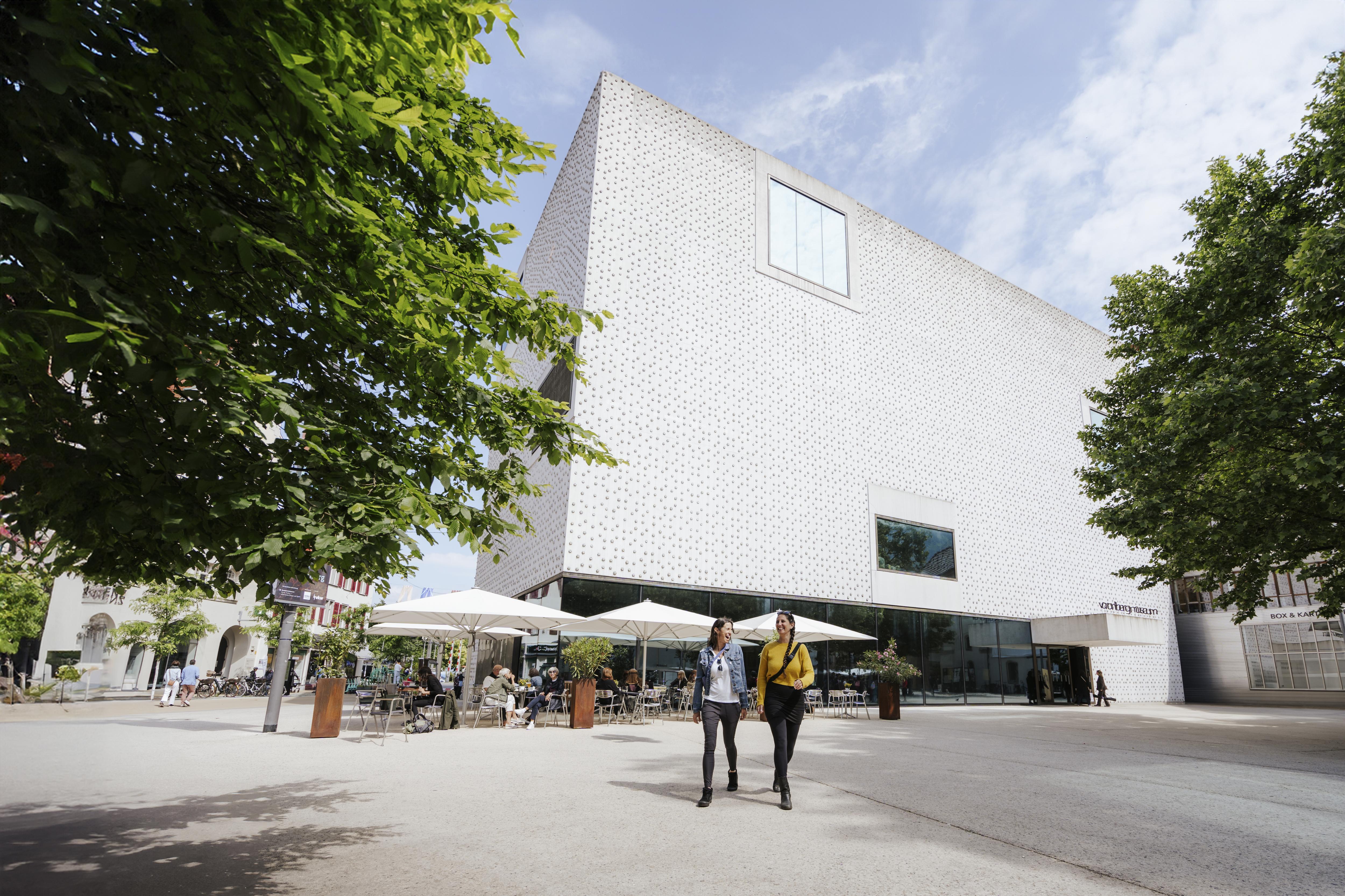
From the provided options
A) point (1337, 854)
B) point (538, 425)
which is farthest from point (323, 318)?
point (1337, 854)

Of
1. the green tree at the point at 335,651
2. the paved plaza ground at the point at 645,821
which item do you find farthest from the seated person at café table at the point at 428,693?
the paved plaza ground at the point at 645,821

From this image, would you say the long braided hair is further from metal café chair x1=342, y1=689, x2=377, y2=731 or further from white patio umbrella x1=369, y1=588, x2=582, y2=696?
white patio umbrella x1=369, y1=588, x2=582, y2=696

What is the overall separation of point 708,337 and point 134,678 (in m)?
35.2

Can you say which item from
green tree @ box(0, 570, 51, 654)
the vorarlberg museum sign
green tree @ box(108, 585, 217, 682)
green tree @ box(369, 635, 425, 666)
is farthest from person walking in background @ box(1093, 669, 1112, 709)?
green tree @ box(369, 635, 425, 666)

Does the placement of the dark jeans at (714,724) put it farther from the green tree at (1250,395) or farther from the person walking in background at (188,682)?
the person walking in background at (188,682)

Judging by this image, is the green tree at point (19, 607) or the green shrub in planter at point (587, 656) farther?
the green tree at point (19, 607)

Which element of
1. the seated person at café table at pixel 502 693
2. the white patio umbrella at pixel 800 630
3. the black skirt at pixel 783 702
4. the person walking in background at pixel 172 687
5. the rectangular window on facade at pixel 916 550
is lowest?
Answer: the person walking in background at pixel 172 687

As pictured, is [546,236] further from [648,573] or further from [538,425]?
[538,425]

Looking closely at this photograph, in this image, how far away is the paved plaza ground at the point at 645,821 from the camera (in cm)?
430

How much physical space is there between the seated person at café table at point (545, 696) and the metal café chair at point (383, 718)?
2441mm

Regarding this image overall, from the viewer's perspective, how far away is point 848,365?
28.7m

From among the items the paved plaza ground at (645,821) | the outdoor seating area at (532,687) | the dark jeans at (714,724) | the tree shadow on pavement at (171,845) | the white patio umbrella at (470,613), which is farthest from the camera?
the outdoor seating area at (532,687)

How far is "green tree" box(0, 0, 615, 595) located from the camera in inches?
110

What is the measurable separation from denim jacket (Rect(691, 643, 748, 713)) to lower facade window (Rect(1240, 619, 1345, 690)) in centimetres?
4634
